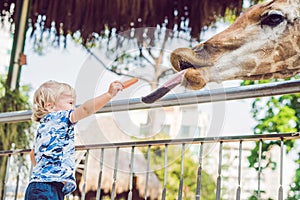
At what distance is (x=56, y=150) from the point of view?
1602 millimetres

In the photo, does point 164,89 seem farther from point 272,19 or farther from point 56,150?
point 272,19

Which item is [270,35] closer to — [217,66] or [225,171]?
[217,66]

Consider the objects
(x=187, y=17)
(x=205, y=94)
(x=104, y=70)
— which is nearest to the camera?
(x=205, y=94)

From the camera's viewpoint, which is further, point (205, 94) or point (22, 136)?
point (22, 136)

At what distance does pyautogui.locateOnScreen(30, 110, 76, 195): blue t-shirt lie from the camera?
1581 millimetres

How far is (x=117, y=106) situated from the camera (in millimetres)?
1906

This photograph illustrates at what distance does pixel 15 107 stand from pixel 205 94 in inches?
65.5

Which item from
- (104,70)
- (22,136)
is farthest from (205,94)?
(22,136)

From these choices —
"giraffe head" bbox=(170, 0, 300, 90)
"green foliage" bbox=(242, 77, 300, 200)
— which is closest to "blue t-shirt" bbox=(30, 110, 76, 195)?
"giraffe head" bbox=(170, 0, 300, 90)

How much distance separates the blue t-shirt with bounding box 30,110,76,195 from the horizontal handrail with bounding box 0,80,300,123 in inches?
11.6

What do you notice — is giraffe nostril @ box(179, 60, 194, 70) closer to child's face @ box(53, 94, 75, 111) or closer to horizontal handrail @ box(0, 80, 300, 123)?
horizontal handrail @ box(0, 80, 300, 123)

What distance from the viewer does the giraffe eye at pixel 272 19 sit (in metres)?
2.00

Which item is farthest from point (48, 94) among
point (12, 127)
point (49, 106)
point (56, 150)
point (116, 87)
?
point (12, 127)

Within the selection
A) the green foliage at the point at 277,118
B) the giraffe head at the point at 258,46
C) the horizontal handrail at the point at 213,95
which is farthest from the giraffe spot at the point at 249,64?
the green foliage at the point at 277,118
